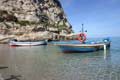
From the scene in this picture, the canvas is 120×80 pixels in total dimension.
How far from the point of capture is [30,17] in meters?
113

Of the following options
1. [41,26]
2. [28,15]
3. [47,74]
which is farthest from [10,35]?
[47,74]

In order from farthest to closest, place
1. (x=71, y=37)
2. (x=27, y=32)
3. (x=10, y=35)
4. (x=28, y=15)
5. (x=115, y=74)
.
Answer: (x=28, y=15) < (x=71, y=37) < (x=27, y=32) < (x=10, y=35) < (x=115, y=74)

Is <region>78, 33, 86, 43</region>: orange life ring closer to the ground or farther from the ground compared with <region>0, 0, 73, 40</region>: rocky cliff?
closer to the ground

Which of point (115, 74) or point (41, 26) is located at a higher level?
point (41, 26)

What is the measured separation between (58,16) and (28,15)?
1145 inches

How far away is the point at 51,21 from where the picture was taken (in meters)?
128

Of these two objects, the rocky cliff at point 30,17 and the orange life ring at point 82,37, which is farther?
the rocky cliff at point 30,17

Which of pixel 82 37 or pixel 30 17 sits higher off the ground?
pixel 30 17

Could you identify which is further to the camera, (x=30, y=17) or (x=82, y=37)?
(x=30, y=17)

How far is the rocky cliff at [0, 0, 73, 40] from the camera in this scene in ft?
324

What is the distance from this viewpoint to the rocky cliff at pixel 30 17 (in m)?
98.9

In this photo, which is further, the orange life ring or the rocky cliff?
the rocky cliff

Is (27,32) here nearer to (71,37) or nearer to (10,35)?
(10,35)

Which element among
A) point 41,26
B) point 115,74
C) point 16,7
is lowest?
point 115,74
